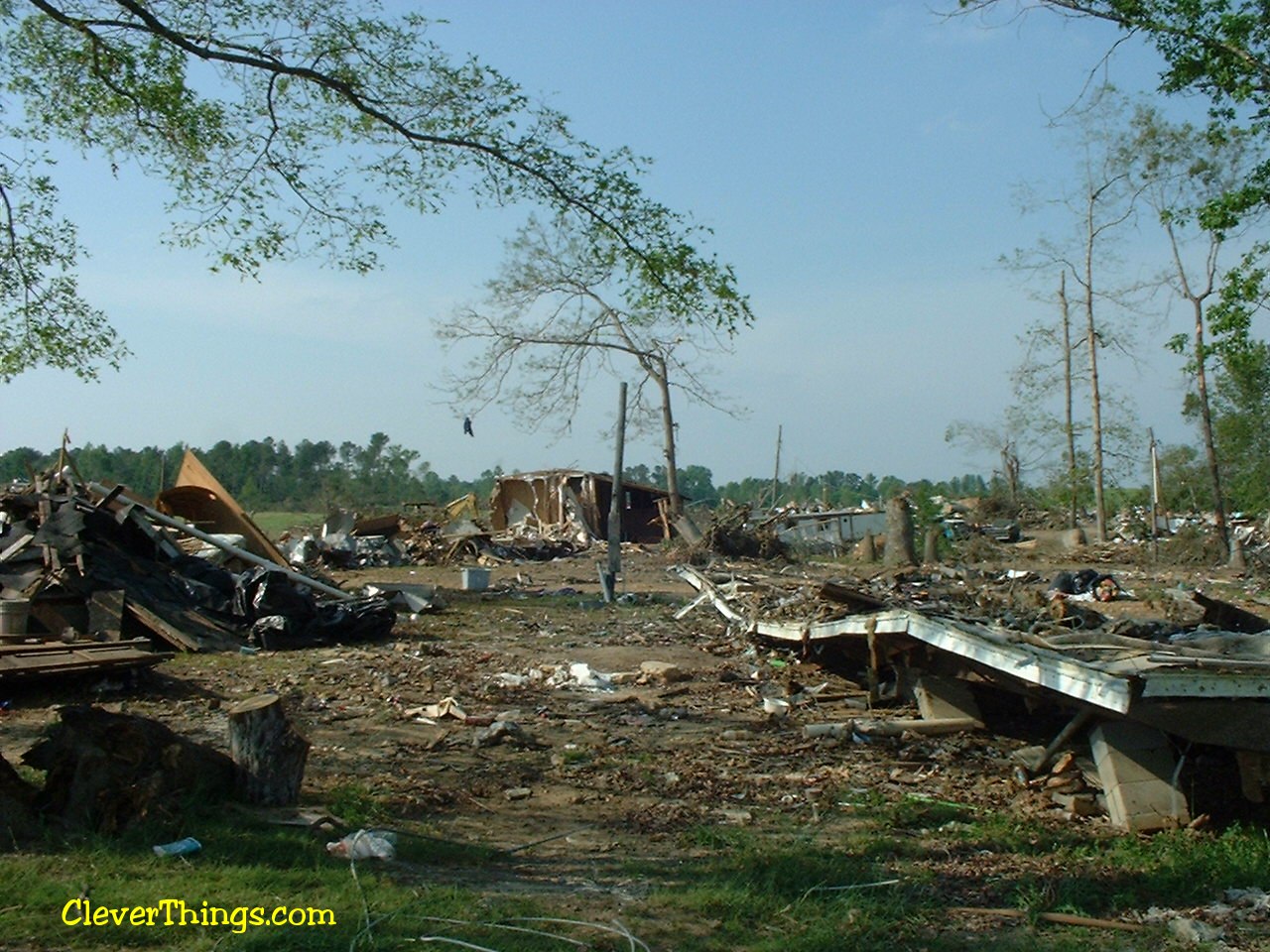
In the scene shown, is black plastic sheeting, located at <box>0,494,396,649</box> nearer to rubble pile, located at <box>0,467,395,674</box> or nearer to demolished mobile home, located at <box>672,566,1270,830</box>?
rubble pile, located at <box>0,467,395,674</box>

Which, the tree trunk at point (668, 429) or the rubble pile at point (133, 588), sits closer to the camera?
the rubble pile at point (133, 588)

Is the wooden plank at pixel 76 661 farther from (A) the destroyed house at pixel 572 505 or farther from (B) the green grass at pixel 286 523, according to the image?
(A) the destroyed house at pixel 572 505

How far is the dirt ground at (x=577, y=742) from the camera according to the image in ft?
19.5

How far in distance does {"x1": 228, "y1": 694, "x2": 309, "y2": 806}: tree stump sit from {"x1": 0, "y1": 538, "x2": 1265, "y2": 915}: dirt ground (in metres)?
0.28

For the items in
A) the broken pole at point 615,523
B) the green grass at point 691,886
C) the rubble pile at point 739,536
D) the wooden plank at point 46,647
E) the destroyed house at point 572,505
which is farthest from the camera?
the destroyed house at point 572,505

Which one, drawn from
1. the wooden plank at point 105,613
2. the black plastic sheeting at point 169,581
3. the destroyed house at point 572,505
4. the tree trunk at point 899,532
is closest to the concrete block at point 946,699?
the black plastic sheeting at point 169,581

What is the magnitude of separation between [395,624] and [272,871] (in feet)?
31.7

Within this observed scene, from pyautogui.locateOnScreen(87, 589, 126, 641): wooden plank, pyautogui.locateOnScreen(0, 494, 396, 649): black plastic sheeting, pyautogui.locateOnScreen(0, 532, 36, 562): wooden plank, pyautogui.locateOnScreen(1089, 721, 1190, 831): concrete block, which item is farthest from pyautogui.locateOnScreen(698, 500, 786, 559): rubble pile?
pyautogui.locateOnScreen(1089, 721, 1190, 831): concrete block

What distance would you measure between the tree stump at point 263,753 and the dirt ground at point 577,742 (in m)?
0.28

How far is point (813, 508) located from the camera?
36500 millimetres

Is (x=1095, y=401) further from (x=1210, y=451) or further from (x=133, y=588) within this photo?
(x=133, y=588)

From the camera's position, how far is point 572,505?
1375 inches

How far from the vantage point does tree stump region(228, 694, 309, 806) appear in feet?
18.5

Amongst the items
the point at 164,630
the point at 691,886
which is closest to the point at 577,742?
the point at 691,886
